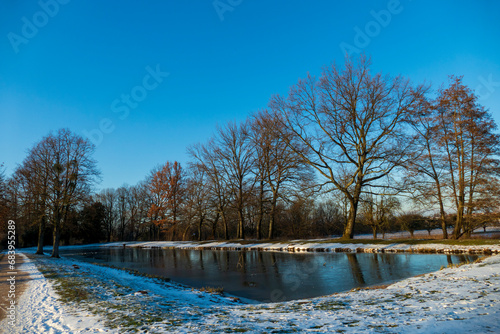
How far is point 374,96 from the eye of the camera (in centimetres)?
2120

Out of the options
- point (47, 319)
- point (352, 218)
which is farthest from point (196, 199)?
point (47, 319)

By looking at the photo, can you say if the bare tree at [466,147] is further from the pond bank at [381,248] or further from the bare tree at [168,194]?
the bare tree at [168,194]

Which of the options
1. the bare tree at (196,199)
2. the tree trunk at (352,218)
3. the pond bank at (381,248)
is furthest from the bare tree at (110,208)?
the tree trunk at (352,218)

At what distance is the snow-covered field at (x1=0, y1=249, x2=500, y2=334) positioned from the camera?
169 inches

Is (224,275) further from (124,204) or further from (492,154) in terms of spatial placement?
(124,204)

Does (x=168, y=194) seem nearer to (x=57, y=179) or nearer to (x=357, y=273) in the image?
(x=57, y=179)

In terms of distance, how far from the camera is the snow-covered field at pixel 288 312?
430 cm

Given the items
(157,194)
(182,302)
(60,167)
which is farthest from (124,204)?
(182,302)

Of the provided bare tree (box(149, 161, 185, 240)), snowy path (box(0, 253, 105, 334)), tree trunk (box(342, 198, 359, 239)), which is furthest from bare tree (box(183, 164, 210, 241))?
snowy path (box(0, 253, 105, 334))

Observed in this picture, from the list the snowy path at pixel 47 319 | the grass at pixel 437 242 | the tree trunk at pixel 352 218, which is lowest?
the grass at pixel 437 242

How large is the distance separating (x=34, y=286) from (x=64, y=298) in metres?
2.91

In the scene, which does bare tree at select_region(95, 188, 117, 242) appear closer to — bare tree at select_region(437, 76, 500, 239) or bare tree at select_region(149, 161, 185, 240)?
bare tree at select_region(149, 161, 185, 240)

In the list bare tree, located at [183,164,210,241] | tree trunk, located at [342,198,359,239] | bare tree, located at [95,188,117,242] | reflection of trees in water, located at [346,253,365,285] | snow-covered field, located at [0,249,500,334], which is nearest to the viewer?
snow-covered field, located at [0,249,500,334]

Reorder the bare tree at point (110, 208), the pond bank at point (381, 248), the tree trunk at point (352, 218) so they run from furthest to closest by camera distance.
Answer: the bare tree at point (110, 208)
the tree trunk at point (352, 218)
the pond bank at point (381, 248)
